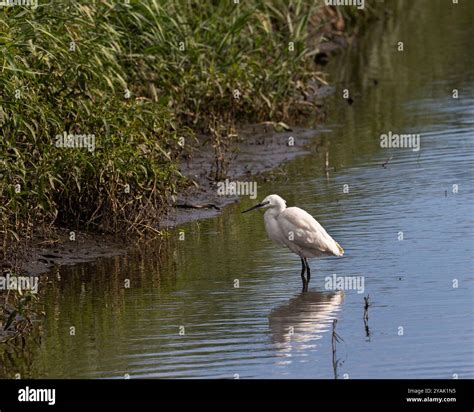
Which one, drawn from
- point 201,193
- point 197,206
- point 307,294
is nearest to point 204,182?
point 201,193

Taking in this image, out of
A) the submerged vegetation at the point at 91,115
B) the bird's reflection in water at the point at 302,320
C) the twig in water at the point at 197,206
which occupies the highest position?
the submerged vegetation at the point at 91,115

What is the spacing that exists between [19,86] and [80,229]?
1.69 m

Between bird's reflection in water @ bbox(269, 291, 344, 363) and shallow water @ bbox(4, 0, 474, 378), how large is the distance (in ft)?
0.06

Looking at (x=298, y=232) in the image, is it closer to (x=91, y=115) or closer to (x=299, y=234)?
(x=299, y=234)

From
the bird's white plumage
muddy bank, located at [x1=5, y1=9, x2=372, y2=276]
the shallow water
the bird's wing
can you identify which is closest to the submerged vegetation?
muddy bank, located at [x1=5, y1=9, x2=372, y2=276]

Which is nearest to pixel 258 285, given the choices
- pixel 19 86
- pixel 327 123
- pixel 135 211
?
pixel 135 211

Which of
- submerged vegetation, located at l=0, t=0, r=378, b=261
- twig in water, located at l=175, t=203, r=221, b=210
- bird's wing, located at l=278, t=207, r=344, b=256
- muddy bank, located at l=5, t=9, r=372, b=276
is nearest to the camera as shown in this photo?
bird's wing, located at l=278, t=207, r=344, b=256

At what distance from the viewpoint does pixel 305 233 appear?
1195 cm

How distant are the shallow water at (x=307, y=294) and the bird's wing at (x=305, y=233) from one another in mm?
287

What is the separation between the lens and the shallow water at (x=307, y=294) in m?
9.57

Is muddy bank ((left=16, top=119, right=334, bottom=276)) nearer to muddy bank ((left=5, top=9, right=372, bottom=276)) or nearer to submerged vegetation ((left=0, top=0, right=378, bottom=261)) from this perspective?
muddy bank ((left=5, top=9, right=372, bottom=276))

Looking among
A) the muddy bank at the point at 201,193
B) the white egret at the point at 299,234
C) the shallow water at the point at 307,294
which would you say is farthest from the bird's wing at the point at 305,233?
the muddy bank at the point at 201,193

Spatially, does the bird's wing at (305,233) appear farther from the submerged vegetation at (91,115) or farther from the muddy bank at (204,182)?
the muddy bank at (204,182)

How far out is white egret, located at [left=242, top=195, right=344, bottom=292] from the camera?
12.0m
